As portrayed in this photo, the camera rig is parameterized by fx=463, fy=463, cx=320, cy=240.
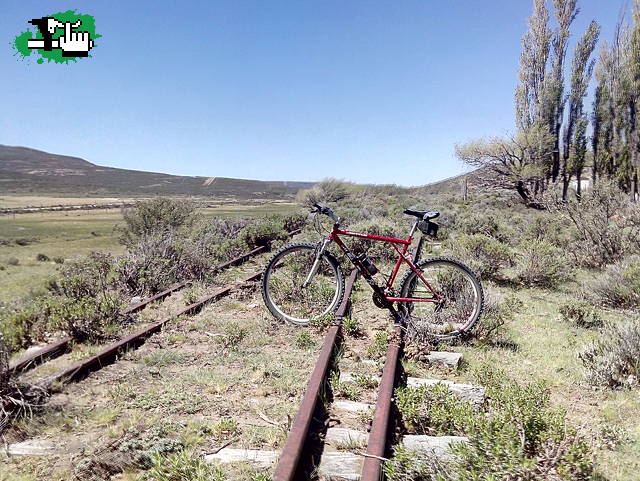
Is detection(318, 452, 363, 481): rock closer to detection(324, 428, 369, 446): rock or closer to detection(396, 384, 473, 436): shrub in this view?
detection(324, 428, 369, 446): rock

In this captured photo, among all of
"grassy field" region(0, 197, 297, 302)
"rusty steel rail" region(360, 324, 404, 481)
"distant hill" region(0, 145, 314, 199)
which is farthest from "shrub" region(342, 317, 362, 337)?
"distant hill" region(0, 145, 314, 199)

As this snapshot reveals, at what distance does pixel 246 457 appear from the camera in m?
2.79

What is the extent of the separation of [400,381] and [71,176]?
616 feet

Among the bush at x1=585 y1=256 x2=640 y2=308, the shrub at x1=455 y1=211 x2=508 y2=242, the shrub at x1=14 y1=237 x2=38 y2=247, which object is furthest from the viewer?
the shrub at x1=14 y1=237 x2=38 y2=247

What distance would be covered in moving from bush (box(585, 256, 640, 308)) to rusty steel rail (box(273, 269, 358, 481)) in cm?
449

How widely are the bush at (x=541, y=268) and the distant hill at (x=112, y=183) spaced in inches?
4229

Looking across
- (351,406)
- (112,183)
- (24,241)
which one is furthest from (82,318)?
(112,183)

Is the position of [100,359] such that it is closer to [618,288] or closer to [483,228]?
[618,288]

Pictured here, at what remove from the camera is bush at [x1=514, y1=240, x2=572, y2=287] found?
8.27 metres

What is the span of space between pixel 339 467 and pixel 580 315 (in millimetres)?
4525

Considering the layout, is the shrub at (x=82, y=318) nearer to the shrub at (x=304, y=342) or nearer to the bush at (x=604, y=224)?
the shrub at (x=304, y=342)

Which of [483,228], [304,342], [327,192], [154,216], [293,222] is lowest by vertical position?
[304,342]

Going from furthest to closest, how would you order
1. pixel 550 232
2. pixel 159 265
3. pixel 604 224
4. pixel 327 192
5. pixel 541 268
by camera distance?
pixel 327 192, pixel 550 232, pixel 604 224, pixel 159 265, pixel 541 268

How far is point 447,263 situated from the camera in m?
5.25
